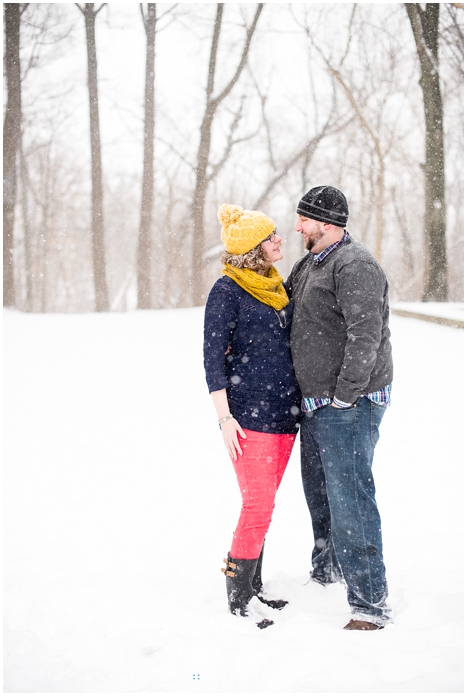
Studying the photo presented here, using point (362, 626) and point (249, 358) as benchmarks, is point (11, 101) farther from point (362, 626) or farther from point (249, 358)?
point (362, 626)

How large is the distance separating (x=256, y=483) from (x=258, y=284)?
2.97 ft

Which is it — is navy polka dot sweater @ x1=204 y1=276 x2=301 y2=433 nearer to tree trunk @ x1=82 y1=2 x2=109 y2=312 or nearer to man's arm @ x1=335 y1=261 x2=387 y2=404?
man's arm @ x1=335 y1=261 x2=387 y2=404

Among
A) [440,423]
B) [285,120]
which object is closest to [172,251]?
[285,120]

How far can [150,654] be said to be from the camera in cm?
248

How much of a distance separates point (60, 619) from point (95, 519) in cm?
111

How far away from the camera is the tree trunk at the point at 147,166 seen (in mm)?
14359

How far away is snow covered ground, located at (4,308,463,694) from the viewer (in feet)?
7.76

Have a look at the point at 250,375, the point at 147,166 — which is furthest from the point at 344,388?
the point at 147,166

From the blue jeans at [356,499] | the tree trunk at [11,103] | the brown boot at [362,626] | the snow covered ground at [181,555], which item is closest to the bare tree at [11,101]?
the tree trunk at [11,103]

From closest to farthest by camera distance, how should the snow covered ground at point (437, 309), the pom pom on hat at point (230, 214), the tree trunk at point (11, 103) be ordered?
the pom pom on hat at point (230, 214) < the snow covered ground at point (437, 309) < the tree trunk at point (11, 103)

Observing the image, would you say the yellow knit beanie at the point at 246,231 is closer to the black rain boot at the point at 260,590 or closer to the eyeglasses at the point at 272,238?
the eyeglasses at the point at 272,238

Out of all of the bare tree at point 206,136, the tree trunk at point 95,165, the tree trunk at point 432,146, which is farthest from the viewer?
the bare tree at point 206,136

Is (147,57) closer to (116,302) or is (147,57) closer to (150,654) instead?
(150,654)

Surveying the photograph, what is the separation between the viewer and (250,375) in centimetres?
264
